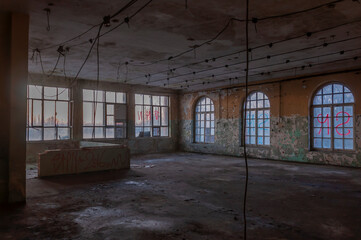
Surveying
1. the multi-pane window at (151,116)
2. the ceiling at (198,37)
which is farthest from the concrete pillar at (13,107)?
the multi-pane window at (151,116)

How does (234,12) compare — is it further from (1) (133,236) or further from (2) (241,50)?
(1) (133,236)

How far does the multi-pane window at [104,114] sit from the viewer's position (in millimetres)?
11594

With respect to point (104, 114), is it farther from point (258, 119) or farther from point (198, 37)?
point (198, 37)

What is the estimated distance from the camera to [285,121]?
10.3 m

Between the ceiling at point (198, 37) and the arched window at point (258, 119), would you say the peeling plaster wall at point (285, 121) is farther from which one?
the ceiling at point (198, 37)

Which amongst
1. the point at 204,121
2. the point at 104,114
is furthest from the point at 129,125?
the point at 204,121

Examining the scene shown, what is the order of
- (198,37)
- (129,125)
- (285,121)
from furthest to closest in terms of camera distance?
(129,125)
(285,121)
(198,37)

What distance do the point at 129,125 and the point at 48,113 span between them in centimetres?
353

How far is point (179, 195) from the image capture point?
17.2 feet

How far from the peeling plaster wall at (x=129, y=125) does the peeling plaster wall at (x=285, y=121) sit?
154 cm

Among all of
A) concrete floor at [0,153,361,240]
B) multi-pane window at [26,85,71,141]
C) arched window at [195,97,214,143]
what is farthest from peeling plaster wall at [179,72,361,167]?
multi-pane window at [26,85,71,141]

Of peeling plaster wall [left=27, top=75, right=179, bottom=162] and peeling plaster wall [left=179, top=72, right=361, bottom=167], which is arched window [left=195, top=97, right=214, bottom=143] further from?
peeling plaster wall [left=27, top=75, right=179, bottom=162]

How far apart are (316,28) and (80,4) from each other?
4.45m

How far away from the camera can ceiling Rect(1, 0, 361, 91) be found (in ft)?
14.8
